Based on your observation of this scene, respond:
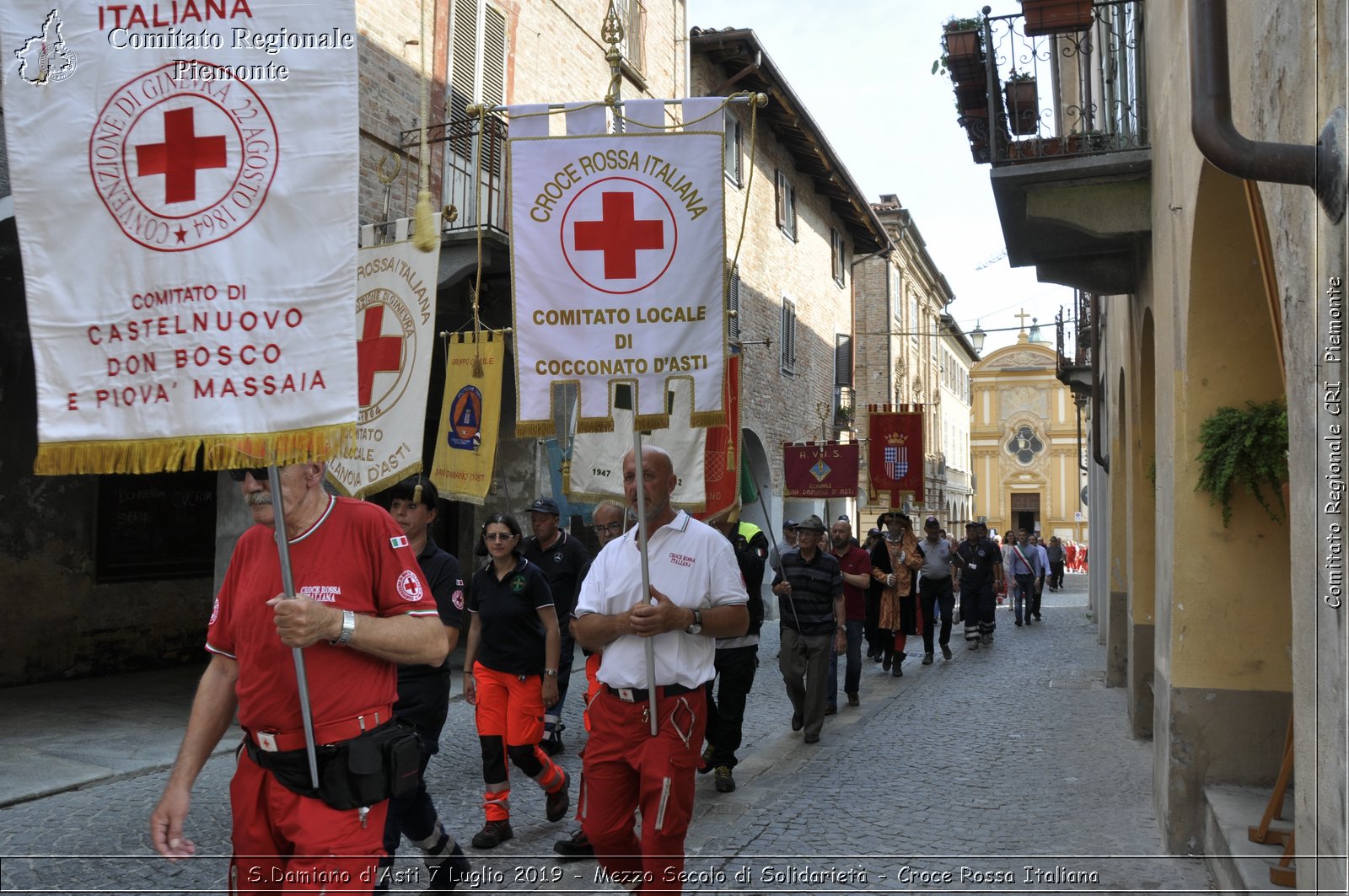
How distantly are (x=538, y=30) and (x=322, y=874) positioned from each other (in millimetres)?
14842

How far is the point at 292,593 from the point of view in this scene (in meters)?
3.42

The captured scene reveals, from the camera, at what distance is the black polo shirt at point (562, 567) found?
8.48 meters

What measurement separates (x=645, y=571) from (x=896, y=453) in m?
18.5

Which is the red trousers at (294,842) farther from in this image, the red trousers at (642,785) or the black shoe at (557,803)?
the black shoe at (557,803)

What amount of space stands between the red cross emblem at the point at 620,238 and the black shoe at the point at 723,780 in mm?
3815

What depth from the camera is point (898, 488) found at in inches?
901

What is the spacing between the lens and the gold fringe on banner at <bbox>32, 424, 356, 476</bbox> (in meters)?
3.34

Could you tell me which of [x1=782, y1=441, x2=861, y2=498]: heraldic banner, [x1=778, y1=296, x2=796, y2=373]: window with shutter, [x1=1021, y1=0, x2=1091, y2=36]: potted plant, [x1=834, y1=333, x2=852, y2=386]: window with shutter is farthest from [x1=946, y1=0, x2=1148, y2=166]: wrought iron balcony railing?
[x1=834, y1=333, x2=852, y2=386]: window with shutter

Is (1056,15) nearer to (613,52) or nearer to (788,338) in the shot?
(613,52)

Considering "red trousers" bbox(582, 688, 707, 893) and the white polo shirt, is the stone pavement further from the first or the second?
the white polo shirt

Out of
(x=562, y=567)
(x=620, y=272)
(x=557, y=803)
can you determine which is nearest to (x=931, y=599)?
(x=562, y=567)

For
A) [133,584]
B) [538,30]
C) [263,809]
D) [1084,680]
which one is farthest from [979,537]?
[263,809]

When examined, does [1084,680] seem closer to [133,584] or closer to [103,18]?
[133,584]

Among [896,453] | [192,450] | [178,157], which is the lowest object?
[192,450]
